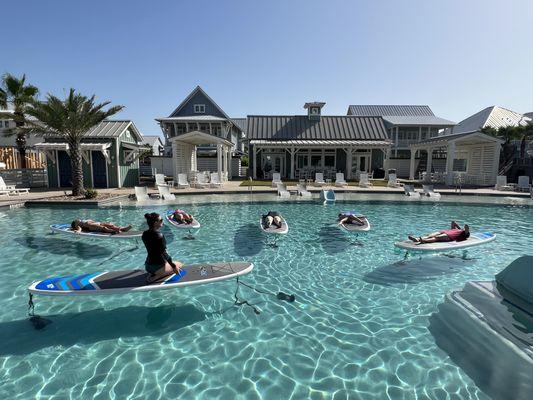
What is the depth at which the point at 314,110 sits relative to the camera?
1174 inches

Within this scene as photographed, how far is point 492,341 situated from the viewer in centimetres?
412

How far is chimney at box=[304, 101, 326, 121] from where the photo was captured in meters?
29.4

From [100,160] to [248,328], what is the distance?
66.3 feet

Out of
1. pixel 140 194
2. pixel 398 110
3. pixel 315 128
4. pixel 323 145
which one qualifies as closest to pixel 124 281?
pixel 140 194

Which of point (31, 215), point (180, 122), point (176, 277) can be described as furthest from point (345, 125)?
point (176, 277)

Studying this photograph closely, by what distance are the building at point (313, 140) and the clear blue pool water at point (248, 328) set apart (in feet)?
64.1

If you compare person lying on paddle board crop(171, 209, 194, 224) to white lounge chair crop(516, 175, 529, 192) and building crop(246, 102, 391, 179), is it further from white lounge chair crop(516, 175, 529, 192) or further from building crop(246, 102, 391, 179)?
white lounge chair crop(516, 175, 529, 192)

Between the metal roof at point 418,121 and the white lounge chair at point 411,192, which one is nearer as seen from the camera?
the white lounge chair at point 411,192

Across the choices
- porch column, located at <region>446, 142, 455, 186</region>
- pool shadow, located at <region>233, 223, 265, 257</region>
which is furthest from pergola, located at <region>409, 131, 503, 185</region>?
pool shadow, located at <region>233, 223, 265, 257</region>

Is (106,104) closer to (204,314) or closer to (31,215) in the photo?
(31,215)

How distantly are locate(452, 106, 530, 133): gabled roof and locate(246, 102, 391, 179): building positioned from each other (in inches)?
785

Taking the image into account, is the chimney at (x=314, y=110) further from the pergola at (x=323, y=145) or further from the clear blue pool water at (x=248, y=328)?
the clear blue pool water at (x=248, y=328)

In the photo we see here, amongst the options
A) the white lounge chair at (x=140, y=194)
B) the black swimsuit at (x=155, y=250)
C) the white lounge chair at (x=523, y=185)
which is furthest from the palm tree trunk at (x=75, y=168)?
the white lounge chair at (x=523, y=185)

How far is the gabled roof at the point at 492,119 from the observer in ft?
129
